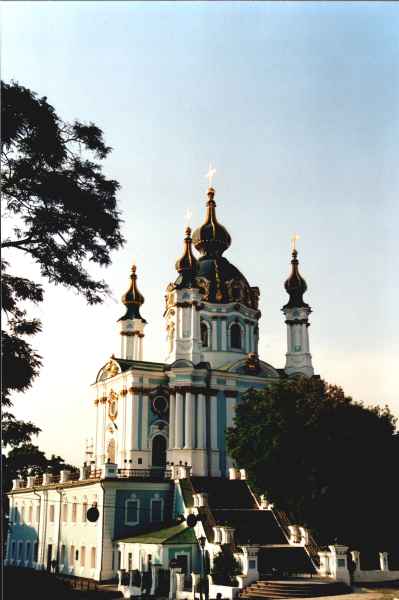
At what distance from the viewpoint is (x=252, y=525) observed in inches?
1286

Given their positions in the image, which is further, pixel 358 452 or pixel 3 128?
pixel 358 452

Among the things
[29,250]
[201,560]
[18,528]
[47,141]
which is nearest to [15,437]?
[29,250]

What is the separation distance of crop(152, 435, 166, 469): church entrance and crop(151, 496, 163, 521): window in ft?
33.5

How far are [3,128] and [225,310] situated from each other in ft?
124

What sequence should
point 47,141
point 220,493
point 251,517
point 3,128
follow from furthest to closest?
point 220,493, point 251,517, point 47,141, point 3,128

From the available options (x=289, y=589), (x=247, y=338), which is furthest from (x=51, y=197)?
(x=247, y=338)

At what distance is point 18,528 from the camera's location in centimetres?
4441

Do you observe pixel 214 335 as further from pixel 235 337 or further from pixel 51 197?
pixel 51 197

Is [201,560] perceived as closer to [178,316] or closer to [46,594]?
[46,594]

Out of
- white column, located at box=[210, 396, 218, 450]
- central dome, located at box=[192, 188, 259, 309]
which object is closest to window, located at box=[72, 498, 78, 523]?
white column, located at box=[210, 396, 218, 450]

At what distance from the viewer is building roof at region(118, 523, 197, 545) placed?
30.4 m

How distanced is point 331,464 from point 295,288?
2518cm

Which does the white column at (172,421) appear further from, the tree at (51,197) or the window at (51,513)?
the tree at (51,197)

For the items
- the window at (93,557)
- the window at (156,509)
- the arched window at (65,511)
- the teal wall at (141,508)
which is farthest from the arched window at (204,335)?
the window at (93,557)
